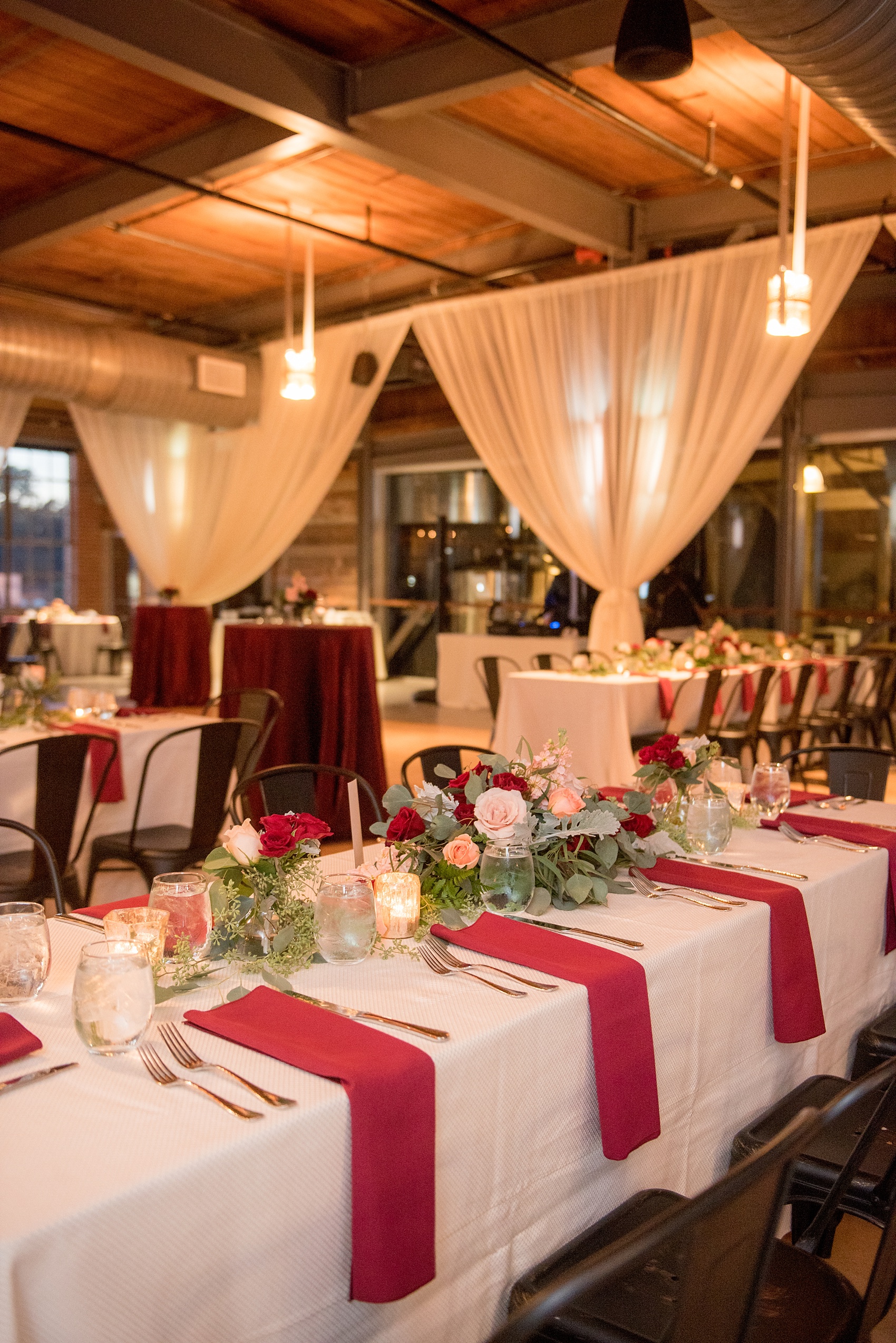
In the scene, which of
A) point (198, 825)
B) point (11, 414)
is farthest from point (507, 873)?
point (11, 414)

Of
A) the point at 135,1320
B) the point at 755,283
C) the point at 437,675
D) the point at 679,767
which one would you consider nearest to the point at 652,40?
the point at 679,767

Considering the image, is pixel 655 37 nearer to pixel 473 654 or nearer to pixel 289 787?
pixel 289 787

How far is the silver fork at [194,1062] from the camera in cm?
133

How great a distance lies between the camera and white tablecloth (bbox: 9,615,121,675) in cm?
1338

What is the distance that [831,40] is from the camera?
3307 mm

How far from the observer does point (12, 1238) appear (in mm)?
1043

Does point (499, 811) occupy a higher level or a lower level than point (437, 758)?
higher

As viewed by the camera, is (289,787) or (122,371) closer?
(289,787)

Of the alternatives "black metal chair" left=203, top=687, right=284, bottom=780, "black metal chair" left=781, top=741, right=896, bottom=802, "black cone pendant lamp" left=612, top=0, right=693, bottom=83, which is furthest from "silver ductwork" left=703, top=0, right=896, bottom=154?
"black metal chair" left=203, top=687, right=284, bottom=780

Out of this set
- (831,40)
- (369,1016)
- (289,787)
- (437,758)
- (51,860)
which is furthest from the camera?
(437,758)

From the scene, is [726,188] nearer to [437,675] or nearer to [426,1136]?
[437,675]

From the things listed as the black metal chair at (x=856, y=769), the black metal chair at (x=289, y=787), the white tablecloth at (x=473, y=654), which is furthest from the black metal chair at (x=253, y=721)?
the white tablecloth at (x=473, y=654)

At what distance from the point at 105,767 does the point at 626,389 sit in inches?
195

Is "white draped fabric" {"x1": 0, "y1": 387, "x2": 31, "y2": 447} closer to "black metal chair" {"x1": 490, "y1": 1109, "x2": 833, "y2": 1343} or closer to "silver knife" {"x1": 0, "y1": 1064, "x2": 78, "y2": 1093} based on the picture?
"silver knife" {"x1": 0, "y1": 1064, "x2": 78, "y2": 1093}
